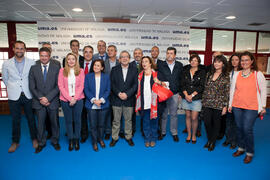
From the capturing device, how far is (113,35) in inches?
193

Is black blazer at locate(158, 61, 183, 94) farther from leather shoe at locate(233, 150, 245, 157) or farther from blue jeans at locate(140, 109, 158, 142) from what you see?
leather shoe at locate(233, 150, 245, 157)

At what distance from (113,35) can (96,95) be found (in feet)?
8.26

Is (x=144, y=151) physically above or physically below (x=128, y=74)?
below

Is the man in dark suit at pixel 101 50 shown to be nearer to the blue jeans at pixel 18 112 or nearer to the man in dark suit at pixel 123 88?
the man in dark suit at pixel 123 88

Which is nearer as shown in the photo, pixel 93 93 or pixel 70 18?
pixel 93 93

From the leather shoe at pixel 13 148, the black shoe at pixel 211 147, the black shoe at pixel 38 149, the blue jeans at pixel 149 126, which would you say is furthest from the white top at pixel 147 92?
the leather shoe at pixel 13 148

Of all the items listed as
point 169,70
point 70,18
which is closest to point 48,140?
point 169,70

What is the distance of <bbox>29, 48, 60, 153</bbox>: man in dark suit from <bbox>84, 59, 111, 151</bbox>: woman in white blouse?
53 centimetres

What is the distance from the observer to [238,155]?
291cm

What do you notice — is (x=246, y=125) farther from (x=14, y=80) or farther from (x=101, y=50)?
(x=14, y=80)

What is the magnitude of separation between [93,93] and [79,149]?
1013mm

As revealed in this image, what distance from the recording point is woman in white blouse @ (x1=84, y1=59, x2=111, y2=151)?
9.61 ft

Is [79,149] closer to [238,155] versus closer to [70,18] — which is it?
[238,155]

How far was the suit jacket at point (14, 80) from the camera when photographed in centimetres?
284
